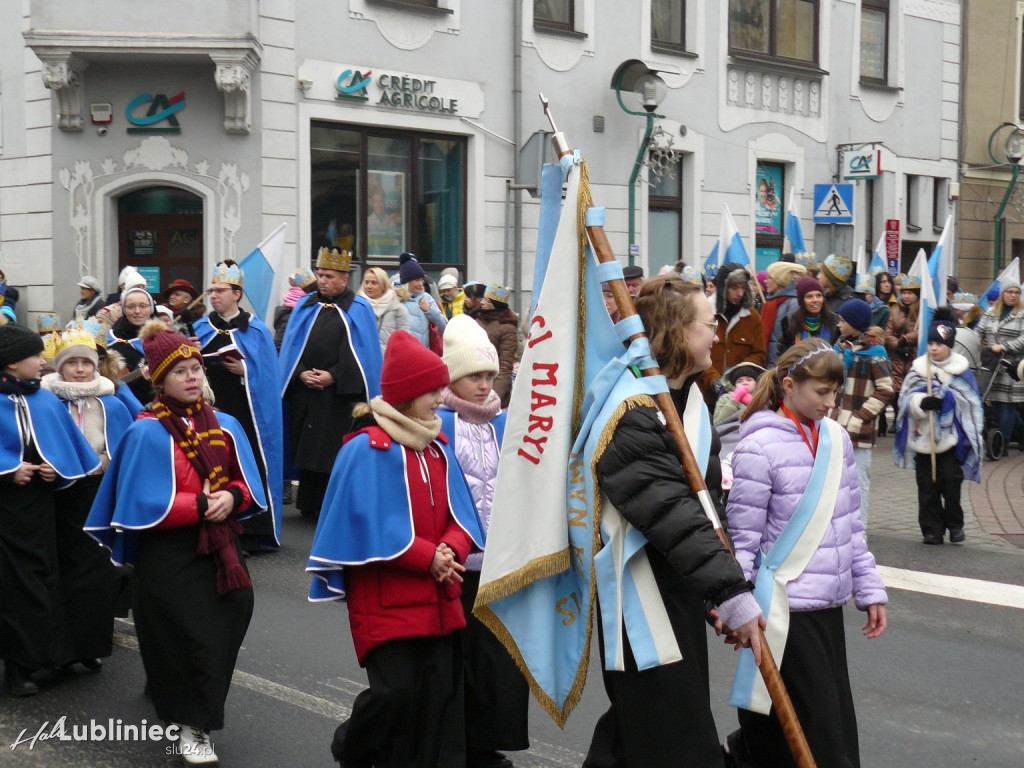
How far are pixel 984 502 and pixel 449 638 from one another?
8247 mm

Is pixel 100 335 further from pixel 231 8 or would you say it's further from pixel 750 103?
pixel 750 103

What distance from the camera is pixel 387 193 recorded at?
1684 cm

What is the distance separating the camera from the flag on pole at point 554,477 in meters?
3.61

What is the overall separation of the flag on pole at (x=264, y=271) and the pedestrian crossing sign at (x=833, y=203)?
A: 489 inches

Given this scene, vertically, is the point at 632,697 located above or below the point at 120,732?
above

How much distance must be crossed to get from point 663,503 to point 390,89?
13633 millimetres

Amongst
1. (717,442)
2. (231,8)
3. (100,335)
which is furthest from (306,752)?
(231,8)

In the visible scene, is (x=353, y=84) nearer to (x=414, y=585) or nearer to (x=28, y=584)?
(x=28, y=584)

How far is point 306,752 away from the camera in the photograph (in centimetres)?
500

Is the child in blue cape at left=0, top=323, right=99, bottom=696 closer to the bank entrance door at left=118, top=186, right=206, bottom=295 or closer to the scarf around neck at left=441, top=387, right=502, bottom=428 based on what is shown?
the scarf around neck at left=441, top=387, right=502, bottom=428

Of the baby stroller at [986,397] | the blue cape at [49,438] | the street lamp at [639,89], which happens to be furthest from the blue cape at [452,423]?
the street lamp at [639,89]

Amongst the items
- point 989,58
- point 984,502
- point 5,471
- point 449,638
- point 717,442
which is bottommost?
point 984,502

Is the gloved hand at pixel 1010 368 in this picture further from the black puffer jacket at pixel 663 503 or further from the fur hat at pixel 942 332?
the black puffer jacket at pixel 663 503

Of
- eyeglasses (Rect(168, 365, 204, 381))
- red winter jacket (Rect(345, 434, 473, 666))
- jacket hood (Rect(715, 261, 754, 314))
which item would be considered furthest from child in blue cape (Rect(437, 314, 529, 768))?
jacket hood (Rect(715, 261, 754, 314))
